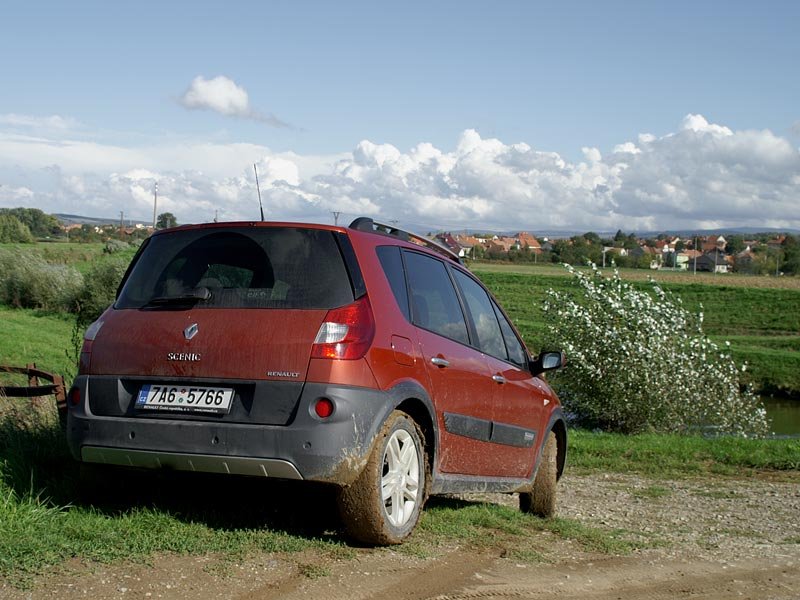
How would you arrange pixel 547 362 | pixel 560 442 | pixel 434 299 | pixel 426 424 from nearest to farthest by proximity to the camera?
1. pixel 426 424
2. pixel 434 299
3. pixel 547 362
4. pixel 560 442

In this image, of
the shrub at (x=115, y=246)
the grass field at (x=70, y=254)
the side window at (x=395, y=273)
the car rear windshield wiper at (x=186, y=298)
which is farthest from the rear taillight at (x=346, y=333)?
the grass field at (x=70, y=254)

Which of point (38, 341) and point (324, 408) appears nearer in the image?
point (324, 408)

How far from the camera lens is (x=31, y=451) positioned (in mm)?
6691

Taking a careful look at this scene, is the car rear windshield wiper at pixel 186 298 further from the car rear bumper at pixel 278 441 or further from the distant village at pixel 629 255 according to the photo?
the distant village at pixel 629 255

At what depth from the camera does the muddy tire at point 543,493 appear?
7.71 meters

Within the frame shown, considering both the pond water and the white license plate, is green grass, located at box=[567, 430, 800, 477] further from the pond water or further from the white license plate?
the pond water

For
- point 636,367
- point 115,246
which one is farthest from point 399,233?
point 115,246

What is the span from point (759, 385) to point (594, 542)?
35.0m

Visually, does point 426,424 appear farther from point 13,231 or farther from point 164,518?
point 13,231

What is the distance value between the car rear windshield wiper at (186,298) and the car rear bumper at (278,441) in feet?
2.24

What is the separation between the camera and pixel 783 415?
3291cm

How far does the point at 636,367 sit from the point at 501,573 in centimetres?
1669

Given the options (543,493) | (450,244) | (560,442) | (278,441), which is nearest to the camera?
(278,441)

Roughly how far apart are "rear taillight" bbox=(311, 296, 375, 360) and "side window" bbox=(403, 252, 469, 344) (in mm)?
596
